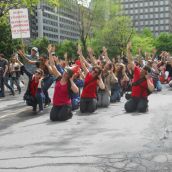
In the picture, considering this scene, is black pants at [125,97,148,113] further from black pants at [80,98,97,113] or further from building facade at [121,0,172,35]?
building facade at [121,0,172,35]

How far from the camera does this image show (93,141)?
8.44m

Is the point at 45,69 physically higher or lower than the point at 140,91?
higher

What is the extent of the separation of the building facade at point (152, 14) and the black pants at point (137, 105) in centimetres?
18139

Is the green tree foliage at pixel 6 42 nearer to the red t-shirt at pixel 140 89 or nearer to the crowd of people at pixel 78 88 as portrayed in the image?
the crowd of people at pixel 78 88

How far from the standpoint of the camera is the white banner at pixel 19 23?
59.3ft

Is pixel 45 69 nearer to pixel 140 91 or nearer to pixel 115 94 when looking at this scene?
pixel 115 94

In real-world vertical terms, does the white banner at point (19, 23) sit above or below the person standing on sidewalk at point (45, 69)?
above

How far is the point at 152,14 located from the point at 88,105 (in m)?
185

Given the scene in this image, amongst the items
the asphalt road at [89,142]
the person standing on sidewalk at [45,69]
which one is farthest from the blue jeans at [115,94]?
the asphalt road at [89,142]

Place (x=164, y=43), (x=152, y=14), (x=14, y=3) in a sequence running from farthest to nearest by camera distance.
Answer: (x=152, y=14), (x=164, y=43), (x=14, y=3)

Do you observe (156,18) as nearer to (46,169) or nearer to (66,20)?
(66,20)

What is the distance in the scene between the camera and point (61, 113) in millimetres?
11266

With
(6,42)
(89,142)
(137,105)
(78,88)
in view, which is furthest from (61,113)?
(6,42)

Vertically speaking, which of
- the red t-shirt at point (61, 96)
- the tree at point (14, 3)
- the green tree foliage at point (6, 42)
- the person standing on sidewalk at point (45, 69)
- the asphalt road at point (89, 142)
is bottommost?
the asphalt road at point (89, 142)
